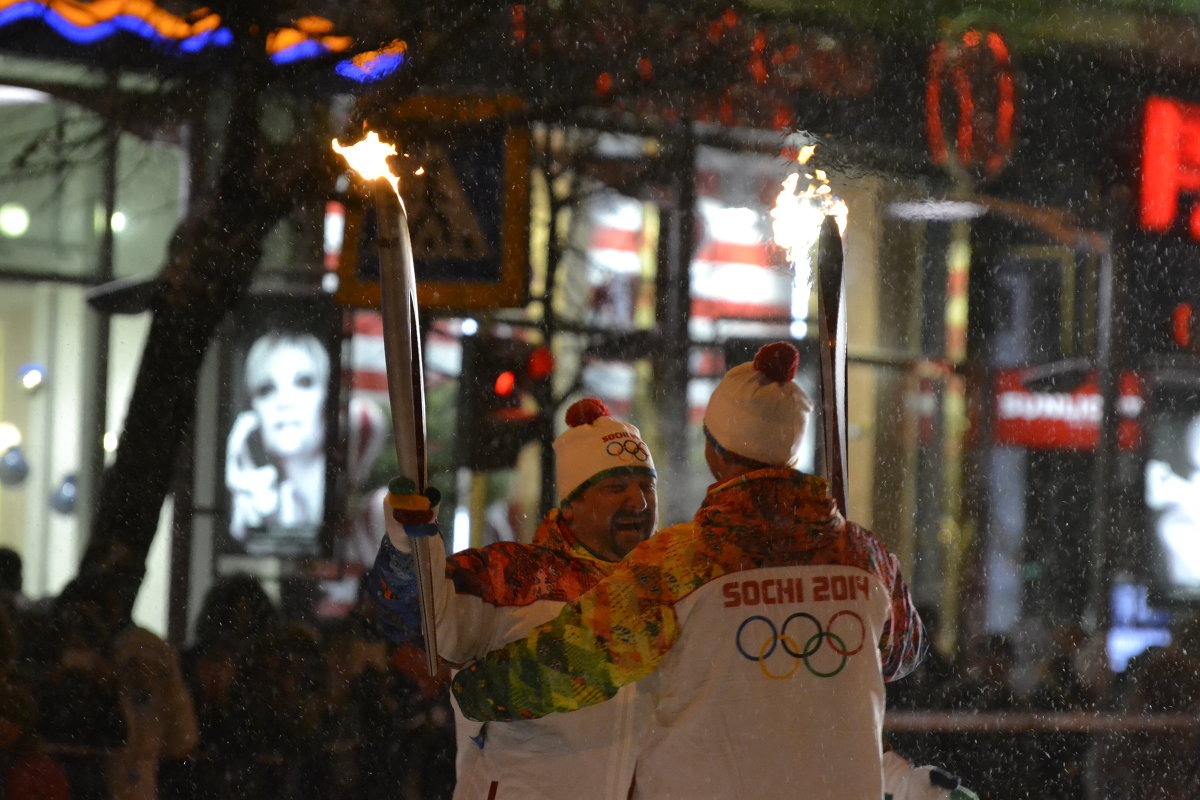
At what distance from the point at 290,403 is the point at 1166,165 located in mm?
4609

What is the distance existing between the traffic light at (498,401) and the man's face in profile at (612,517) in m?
3.10

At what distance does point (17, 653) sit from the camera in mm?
4426

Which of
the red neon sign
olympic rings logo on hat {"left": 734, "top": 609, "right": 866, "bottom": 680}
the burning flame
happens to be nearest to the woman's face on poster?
the burning flame

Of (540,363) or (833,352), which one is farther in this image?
(540,363)

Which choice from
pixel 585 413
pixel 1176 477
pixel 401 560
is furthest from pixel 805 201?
pixel 1176 477

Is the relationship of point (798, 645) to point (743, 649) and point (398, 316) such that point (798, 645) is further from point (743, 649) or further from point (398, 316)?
point (398, 316)

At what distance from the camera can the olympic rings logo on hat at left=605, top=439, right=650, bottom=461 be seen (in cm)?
267

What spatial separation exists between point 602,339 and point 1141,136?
3232mm

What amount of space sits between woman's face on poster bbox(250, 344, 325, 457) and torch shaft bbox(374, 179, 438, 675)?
3235mm

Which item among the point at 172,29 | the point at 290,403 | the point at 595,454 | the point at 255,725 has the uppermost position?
the point at 172,29

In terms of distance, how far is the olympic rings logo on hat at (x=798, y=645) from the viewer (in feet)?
6.73

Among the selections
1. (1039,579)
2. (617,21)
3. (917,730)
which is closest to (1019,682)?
(1039,579)

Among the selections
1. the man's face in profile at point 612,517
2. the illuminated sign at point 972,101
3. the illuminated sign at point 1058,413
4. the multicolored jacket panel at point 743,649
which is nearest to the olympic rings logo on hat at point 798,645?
the multicolored jacket panel at point 743,649

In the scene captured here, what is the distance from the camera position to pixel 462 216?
15.2 ft
